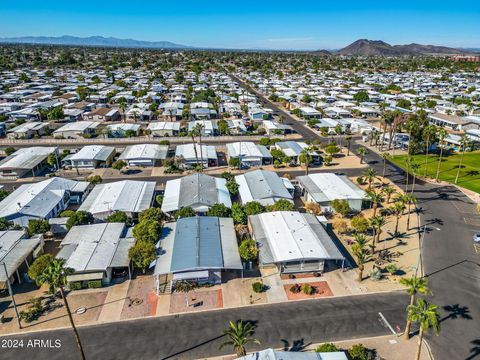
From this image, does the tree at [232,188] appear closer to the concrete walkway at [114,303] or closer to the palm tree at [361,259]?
the palm tree at [361,259]

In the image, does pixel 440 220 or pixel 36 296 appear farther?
pixel 440 220

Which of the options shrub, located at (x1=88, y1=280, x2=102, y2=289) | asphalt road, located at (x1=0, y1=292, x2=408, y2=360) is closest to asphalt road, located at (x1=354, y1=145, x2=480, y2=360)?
asphalt road, located at (x1=0, y1=292, x2=408, y2=360)

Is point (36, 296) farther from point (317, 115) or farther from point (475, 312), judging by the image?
point (317, 115)

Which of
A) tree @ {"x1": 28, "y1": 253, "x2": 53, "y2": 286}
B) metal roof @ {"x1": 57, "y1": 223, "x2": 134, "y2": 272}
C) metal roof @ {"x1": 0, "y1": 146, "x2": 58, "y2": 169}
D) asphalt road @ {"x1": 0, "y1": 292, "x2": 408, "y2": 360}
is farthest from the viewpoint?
metal roof @ {"x1": 0, "y1": 146, "x2": 58, "y2": 169}

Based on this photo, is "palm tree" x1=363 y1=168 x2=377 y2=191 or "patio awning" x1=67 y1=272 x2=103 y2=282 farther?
"palm tree" x1=363 y1=168 x2=377 y2=191

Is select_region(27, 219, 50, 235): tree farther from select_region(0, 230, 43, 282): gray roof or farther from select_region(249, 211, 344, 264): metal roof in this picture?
select_region(249, 211, 344, 264): metal roof

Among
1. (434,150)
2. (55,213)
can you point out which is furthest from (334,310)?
(434,150)
